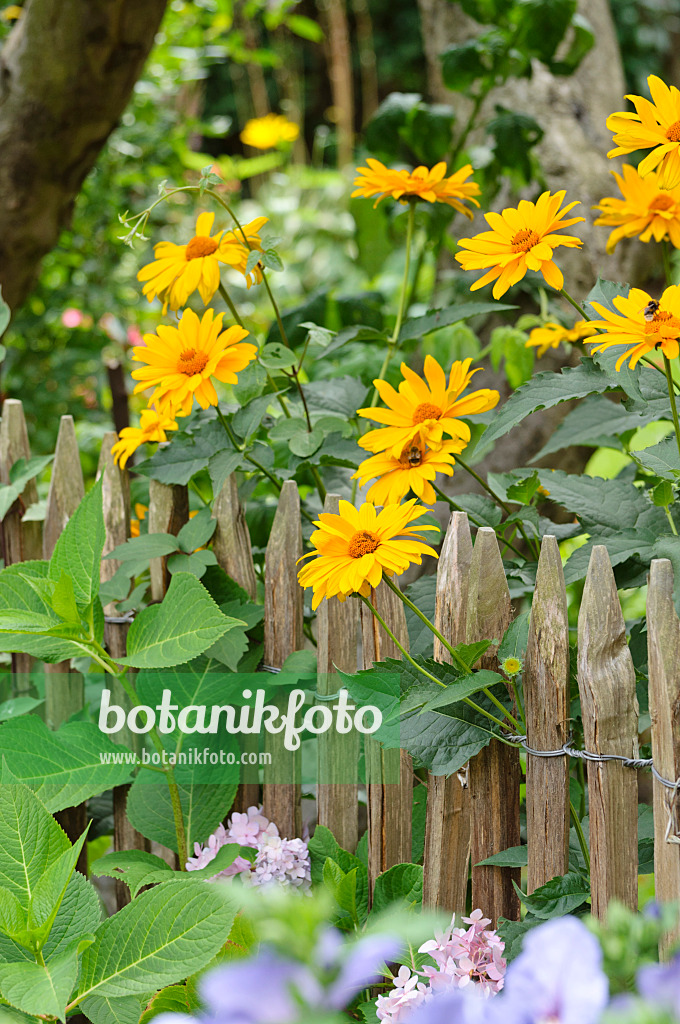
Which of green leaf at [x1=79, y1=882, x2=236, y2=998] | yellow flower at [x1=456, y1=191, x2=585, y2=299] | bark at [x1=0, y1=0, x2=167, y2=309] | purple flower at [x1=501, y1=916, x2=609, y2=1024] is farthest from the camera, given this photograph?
A: bark at [x1=0, y1=0, x2=167, y2=309]

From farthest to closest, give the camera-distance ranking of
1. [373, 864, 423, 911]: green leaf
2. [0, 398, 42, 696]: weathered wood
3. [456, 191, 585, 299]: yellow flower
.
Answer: [0, 398, 42, 696]: weathered wood
[373, 864, 423, 911]: green leaf
[456, 191, 585, 299]: yellow flower

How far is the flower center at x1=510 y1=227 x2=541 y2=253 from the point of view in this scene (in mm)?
899

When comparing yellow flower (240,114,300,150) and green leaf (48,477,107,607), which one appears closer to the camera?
green leaf (48,477,107,607)

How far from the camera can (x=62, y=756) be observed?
1094 mm

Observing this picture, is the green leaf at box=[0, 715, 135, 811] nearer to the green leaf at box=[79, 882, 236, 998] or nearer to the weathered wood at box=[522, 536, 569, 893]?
the green leaf at box=[79, 882, 236, 998]

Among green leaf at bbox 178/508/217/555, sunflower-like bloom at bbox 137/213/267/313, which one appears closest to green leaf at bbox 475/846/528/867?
green leaf at bbox 178/508/217/555

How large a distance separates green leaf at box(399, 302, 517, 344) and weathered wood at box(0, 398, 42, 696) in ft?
2.22

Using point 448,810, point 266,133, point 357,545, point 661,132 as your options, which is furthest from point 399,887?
point 266,133

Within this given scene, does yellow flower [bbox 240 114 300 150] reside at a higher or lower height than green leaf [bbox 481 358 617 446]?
higher

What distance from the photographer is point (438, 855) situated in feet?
3.30

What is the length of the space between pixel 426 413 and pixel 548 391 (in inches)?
5.5

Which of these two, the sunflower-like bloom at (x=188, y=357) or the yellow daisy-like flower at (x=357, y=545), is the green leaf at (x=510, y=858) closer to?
the yellow daisy-like flower at (x=357, y=545)

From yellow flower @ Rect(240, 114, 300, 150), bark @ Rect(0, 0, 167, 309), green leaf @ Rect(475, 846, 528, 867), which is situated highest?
yellow flower @ Rect(240, 114, 300, 150)

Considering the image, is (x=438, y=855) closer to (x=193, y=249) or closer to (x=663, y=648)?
(x=663, y=648)
